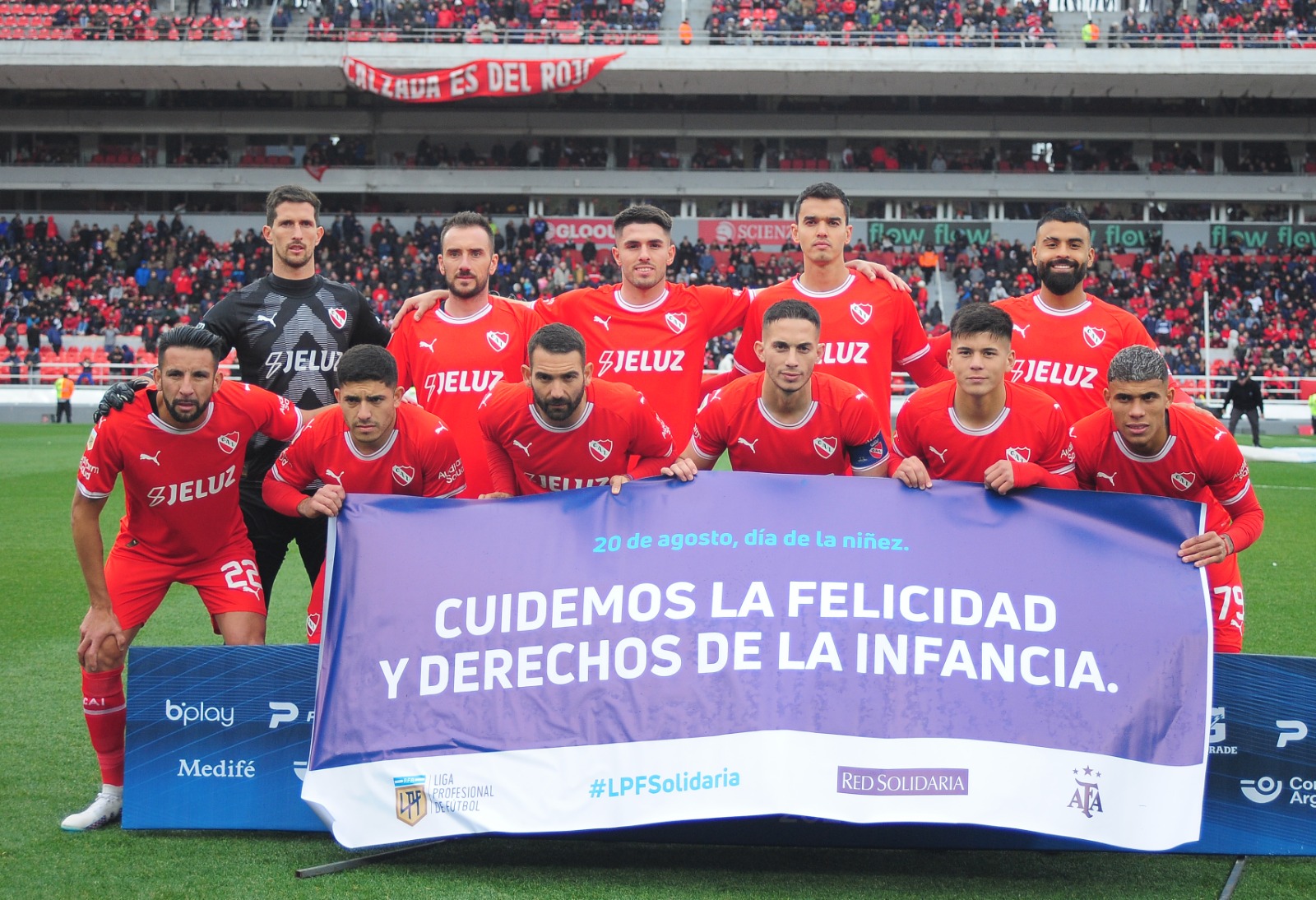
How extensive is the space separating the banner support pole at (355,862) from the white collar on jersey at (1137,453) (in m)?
3.10

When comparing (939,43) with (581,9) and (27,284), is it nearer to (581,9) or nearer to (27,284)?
(581,9)

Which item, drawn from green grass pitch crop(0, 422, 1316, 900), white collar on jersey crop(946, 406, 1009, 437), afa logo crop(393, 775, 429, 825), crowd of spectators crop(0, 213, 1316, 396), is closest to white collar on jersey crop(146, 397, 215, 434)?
green grass pitch crop(0, 422, 1316, 900)

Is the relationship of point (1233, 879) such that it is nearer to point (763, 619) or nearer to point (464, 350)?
point (763, 619)

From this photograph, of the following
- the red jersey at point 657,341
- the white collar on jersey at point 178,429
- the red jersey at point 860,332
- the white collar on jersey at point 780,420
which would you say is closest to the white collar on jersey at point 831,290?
the red jersey at point 860,332

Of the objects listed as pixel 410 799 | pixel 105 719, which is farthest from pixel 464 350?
pixel 410 799

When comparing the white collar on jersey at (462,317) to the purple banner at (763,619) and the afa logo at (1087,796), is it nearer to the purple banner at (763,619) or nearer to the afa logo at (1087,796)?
the purple banner at (763,619)

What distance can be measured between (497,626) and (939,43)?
38779 millimetres

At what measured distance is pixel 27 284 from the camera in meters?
37.0

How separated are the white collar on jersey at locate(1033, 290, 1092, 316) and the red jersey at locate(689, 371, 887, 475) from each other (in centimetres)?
134

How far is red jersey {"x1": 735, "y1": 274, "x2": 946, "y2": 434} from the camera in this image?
6.00 meters

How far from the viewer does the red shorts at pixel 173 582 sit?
17.4 feet

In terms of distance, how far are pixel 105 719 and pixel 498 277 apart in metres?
33.0

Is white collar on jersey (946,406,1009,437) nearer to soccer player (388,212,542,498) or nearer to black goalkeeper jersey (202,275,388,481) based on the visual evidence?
soccer player (388,212,542,498)

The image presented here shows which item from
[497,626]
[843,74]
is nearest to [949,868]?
[497,626]
